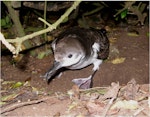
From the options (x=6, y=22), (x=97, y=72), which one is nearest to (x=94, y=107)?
(x=97, y=72)

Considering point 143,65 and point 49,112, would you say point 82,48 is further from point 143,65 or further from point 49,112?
point 49,112

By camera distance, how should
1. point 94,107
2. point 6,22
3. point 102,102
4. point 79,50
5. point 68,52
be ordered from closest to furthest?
1. point 94,107
2. point 102,102
3. point 68,52
4. point 79,50
5. point 6,22

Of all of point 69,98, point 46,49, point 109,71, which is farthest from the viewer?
point 46,49

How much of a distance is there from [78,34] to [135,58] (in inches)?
47.8

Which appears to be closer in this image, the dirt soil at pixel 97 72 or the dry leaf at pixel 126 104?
the dry leaf at pixel 126 104

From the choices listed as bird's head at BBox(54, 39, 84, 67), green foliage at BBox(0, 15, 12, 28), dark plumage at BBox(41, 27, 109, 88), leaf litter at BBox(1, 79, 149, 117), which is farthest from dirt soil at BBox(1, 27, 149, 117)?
green foliage at BBox(0, 15, 12, 28)

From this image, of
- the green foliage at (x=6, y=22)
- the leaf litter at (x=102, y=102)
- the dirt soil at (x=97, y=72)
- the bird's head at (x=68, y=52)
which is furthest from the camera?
the green foliage at (x=6, y=22)

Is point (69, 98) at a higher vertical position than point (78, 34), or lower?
lower

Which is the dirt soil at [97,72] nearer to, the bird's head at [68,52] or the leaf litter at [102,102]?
the leaf litter at [102,102]

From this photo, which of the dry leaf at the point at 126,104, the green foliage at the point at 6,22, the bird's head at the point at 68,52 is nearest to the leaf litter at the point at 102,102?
the dry leaf at the point at 126,104

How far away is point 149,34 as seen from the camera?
6.72 metres

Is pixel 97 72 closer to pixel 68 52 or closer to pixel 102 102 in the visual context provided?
pixel 68 52

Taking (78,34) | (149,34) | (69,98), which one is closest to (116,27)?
(149,34)

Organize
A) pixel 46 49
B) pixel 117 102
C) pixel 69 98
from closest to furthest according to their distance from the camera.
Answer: pixel 117 102
pixel 69 98
pixel 46 49
